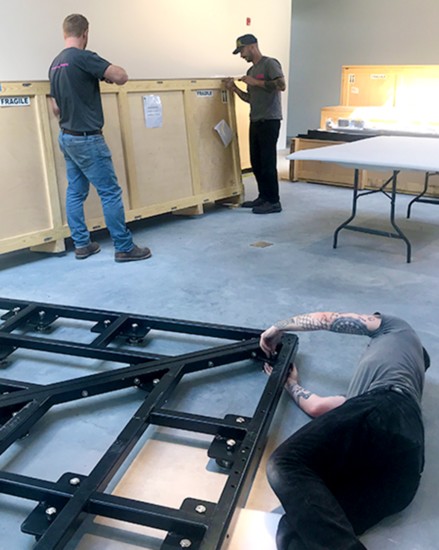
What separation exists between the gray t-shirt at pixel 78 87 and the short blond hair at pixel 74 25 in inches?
4.6

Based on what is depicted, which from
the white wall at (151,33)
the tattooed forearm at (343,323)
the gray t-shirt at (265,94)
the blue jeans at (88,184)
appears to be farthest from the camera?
the gray t-shirt at (265,94)

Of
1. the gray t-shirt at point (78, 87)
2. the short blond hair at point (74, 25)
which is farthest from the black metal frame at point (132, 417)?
the short blond hair at point (74, 25)

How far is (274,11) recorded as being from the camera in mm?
7953

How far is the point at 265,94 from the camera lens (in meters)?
5.23

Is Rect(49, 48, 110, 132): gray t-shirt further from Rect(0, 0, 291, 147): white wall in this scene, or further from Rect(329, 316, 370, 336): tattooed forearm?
Rect(329, 316, 370, 336): tattooed forearm

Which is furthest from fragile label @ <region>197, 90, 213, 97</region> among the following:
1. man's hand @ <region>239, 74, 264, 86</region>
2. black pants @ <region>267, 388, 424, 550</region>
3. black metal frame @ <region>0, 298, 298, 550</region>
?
black pants @ <region>267, 388, 424, 550</region>

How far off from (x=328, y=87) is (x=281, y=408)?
8576 millimetres

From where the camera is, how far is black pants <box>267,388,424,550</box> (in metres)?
1.44

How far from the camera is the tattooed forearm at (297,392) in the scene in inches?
86.9

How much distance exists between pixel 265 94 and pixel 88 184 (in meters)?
2.14

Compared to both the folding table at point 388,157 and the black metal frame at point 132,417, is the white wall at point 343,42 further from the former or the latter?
the black metal frame at point 132,417

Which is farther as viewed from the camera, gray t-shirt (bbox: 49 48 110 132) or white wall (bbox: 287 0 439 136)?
white wall (bbox: 287 0 439 136)

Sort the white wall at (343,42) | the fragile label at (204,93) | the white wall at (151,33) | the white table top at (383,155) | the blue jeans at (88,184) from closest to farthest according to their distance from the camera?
the white table top at (383,155)
the blue jeans at (88,184)
the white wall at (151,33)
the fragile label at (204,93)
the white wall at (343,42)

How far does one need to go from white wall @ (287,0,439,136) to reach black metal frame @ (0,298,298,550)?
7466 millimetres
